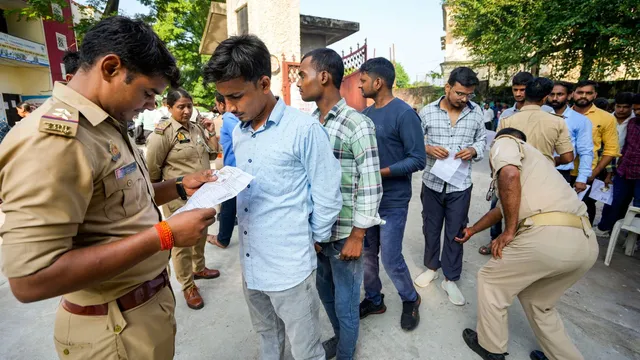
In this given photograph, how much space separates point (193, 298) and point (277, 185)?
1.89m

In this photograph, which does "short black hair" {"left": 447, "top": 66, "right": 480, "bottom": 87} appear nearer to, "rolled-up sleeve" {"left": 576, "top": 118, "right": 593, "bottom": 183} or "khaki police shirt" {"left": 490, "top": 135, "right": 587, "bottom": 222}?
"khaki police shirt" {"left": 490, "top": 135, "right": 587, "bottom": 222}

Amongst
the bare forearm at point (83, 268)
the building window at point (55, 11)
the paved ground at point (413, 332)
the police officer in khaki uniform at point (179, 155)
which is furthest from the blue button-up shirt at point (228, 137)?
the building window at point (55, 11)

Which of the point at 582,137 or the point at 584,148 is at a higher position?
the point at 582,137

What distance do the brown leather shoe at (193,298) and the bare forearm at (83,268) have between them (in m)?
1.98

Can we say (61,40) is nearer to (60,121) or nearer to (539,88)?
(60,121)

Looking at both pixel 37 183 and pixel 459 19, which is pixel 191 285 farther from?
pixel 459 19

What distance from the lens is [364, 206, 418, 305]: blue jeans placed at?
2.39 metres

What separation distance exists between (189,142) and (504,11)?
40.4 feet

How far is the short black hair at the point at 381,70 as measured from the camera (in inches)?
97.7

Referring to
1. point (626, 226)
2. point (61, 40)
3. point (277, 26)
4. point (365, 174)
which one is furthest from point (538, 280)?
point (61, 40)

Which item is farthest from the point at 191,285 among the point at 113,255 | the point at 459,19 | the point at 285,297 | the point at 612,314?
the point at 459,19

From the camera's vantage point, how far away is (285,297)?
1.45 m

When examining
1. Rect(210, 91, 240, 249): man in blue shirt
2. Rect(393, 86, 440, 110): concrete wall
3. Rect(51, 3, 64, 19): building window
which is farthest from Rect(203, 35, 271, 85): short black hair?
Rect(393, 86, 440, 110): concrete wall

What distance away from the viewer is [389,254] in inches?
94.3
